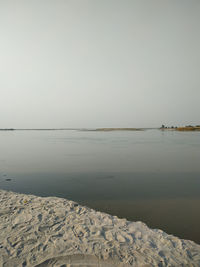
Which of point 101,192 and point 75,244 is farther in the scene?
point 101,192

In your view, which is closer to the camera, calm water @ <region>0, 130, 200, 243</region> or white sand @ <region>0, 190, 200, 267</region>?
white sand @ <region>0, 190, 200, 267</region>

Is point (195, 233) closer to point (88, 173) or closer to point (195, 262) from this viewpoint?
point (195, 262)

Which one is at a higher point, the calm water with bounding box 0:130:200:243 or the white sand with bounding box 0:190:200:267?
the white sand with bounding box 0:190:200:267

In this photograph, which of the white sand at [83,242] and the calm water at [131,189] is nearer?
the white sand at [83,242]

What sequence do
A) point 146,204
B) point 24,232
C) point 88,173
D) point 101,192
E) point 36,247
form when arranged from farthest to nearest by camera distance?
point 88,173 → point 101,192 → point 146,204 → point 24,232 → point 36,247

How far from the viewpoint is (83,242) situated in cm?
334

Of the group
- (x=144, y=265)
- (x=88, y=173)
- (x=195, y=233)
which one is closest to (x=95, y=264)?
A: (x=144, y=265)

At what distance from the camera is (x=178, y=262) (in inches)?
113

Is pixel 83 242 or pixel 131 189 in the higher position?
pixel 83 242

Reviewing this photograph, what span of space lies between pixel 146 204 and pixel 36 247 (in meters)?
3.71

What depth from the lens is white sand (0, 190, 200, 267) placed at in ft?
9.50

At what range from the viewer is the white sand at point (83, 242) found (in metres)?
2.89

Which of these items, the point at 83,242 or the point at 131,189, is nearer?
the point at 83,242

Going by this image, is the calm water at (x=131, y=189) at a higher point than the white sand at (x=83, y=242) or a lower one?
lower
